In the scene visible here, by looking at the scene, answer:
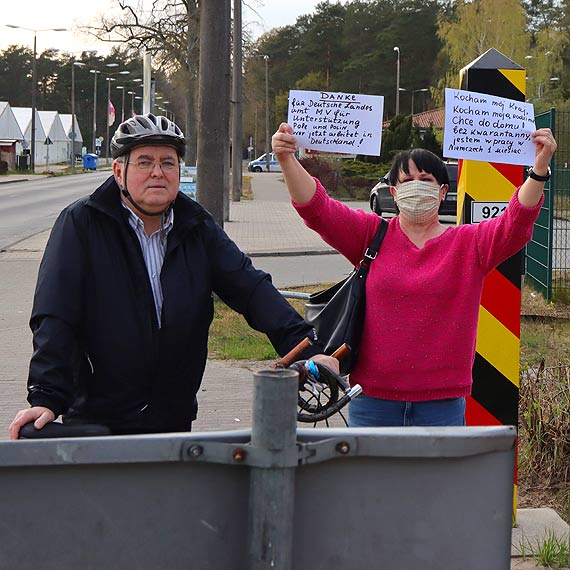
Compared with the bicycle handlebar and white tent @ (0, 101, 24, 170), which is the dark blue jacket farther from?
white tent @ (0, 101, 24, 170)

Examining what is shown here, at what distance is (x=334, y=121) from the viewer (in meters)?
3.70

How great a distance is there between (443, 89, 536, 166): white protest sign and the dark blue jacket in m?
1.09

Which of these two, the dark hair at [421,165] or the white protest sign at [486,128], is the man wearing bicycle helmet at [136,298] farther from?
the white protest sign at [486,128]

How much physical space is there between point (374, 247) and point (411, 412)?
574mm

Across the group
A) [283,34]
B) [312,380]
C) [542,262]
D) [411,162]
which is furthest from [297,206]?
[283,34]

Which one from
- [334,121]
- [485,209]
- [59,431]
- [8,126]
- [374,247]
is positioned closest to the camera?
[59,431]

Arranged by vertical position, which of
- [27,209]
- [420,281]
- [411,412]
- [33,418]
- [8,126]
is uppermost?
[8,126]

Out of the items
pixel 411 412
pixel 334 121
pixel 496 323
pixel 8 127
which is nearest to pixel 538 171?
pixel 334 121

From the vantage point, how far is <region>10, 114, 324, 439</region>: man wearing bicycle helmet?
A: 9.34 ft

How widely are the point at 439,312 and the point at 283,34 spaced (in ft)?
368

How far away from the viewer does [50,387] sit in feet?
9.06

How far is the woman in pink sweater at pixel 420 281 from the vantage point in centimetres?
346

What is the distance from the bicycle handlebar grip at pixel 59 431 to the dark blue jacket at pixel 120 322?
15 centimetres

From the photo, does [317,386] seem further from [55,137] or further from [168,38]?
[55,137]
